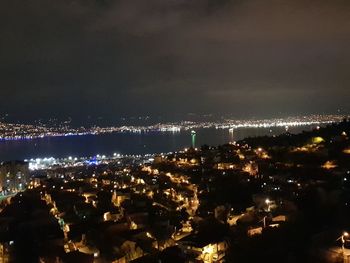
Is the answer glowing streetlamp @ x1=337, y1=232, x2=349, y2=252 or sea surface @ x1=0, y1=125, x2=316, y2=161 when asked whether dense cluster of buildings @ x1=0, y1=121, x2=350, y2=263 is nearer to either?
glowing streetlamp @ x1=337, y1=232, x2=349, y2=252

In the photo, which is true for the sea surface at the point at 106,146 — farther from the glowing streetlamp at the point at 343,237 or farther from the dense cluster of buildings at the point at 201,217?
the glowing streetlamp at the point at 343,237

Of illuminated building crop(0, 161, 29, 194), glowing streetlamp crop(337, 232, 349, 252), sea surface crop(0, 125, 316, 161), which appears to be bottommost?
sea surface crop(0, 125, 316, 161)

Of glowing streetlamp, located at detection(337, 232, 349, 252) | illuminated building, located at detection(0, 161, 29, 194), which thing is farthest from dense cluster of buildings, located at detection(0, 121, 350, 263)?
illuminated building, located at detection(0, 161, 29, 194)

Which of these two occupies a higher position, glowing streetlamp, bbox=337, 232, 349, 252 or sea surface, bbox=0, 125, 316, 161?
glowing streetlamp, bbox=337, 232, 349, 252

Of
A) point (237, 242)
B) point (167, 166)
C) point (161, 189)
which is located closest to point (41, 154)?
point (167, 166)

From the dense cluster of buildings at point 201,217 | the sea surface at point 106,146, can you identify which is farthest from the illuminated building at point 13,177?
the sea surface at point 106,146

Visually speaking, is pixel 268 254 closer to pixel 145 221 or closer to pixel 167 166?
pixel 145 221

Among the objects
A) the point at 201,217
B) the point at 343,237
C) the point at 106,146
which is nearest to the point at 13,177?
the point at 201,217

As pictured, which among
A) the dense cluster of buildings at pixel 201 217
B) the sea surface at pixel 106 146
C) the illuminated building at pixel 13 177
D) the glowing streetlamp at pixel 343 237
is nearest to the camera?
the glowing streetlamp at pixel 343 237
